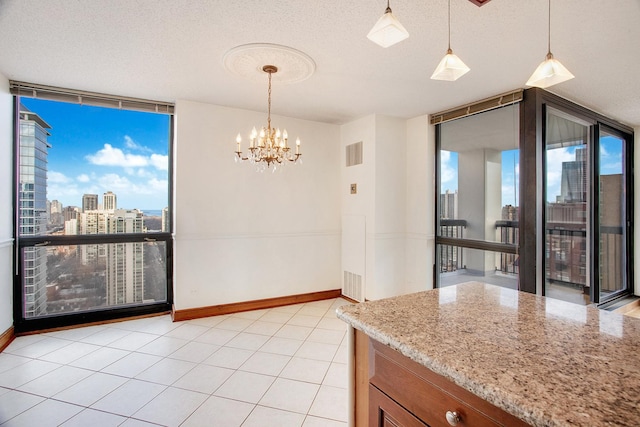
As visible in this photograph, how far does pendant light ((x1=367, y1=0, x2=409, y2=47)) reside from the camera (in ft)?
4.40

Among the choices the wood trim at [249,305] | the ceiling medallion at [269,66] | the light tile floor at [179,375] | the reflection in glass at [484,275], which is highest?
the ceiling medallion at [269,66]

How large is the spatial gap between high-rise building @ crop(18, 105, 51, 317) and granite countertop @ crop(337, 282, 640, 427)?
12.2 feet

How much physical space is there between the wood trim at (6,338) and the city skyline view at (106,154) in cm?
138

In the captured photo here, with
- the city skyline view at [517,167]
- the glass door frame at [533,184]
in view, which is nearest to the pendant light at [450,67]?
the glass door frame at [533,184]

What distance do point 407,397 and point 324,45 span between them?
90.9 inches

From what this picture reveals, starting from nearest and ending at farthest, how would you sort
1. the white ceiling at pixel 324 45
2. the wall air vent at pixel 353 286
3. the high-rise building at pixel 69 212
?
the white ceiling at pixel 324 45 → the high-rise building at pixel 69 212 → the wall air vent at pixel 353 286

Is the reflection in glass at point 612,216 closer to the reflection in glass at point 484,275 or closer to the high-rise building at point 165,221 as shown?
the reflection in glass at point 484,275

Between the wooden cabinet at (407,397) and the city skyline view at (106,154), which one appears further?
the city skyline view at (106,154)

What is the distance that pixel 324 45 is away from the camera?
7.54 ft

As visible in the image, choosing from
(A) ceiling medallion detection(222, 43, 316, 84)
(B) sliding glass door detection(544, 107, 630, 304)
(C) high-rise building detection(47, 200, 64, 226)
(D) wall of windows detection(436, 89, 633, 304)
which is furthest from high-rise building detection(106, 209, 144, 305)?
(B) sliding glass door detection(544, 107, 630, 304)

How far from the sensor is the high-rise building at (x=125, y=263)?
11.8 ft

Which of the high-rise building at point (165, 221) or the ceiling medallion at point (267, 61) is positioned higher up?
the ceiling medallion at point (267, 61)

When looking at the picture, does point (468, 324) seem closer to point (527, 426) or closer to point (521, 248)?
point (527, 426)

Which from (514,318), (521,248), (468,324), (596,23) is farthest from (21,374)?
(596,23)
